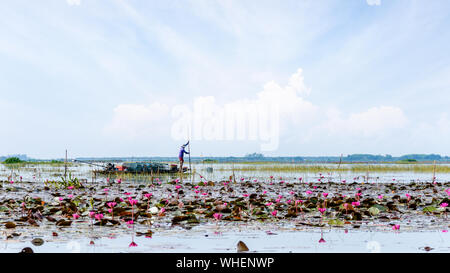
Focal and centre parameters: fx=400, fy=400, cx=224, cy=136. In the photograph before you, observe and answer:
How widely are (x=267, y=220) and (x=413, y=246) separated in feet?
9.47

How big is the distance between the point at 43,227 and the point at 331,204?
20.2ft

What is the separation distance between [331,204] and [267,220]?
2200 millimetres

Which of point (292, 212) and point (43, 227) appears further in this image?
point (292, 212)

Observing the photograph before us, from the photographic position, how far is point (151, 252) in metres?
5.27

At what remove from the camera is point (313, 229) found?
6.91 metres
